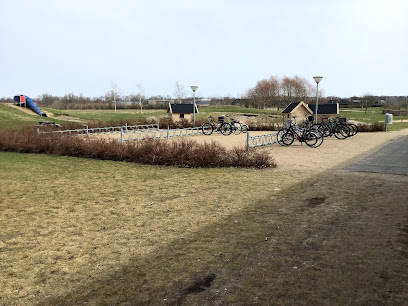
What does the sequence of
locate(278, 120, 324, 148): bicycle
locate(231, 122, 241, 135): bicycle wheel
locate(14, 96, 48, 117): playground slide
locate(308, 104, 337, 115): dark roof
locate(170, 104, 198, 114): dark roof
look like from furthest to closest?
locate(14, 96, 48, 117): playground slide < locate(170, 104, 198, 114): dark roof < locate(308, 104, 337, 115): dark roof < locate(231, 122, 241, 135): bicycle wheel < locate(278, 120, 324, 148): bicycle

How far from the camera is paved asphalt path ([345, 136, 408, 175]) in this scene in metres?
10.0

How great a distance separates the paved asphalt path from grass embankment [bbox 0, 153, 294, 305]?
9.18 ft

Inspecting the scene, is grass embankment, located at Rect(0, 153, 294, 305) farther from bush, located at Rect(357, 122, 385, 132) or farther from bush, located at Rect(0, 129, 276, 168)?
bush, located at Rect(357, 122, 385, 132)

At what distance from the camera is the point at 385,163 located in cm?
1130

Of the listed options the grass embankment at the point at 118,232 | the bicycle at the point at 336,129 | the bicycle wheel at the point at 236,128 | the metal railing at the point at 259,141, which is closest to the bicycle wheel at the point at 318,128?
the bicycle at the point at 336,129

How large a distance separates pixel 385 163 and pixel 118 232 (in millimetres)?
9298

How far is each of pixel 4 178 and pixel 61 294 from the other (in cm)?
718

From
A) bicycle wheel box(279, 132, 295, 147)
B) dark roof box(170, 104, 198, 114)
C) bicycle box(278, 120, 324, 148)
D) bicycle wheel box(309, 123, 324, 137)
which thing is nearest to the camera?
bicycle box(278, 120, 324, 148)

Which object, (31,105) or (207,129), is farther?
(31,105)

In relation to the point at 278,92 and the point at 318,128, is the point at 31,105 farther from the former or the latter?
the point at 278,92

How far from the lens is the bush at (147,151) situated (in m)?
11.2

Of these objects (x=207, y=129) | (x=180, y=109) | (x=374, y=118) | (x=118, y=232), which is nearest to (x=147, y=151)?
(x=118, y=232)

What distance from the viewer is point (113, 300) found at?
3346mm

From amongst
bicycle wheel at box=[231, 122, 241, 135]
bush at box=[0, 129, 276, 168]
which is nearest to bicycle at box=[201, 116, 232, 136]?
bicycle wheel at box=[231, 122, 241, 135]
